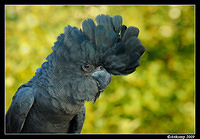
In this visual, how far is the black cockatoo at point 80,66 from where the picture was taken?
5.28 feet

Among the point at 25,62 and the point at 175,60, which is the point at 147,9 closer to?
the point at 175,60

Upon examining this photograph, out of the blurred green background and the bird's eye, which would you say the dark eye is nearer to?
the bird's eye

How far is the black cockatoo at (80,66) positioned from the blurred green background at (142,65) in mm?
1262

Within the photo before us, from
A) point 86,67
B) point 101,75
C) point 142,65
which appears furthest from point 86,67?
point 142,65

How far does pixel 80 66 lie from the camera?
1.66 metres

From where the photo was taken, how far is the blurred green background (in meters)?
3.06

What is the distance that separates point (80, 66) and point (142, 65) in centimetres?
178

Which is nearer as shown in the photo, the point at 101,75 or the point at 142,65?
the point at 101,75

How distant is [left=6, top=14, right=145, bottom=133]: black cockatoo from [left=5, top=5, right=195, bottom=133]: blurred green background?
126 centimetres

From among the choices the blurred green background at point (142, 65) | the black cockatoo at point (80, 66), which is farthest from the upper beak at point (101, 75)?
the blurred green background at point (142, 65)

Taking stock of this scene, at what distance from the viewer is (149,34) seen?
3291 millimetres

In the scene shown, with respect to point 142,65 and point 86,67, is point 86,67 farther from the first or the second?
→ point 142,65

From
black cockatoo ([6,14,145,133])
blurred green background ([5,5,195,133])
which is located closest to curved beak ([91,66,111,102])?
black cockatoo ([6,14,145,133])

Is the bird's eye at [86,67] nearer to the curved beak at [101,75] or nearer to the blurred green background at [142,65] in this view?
the curved beak at [101,75]
